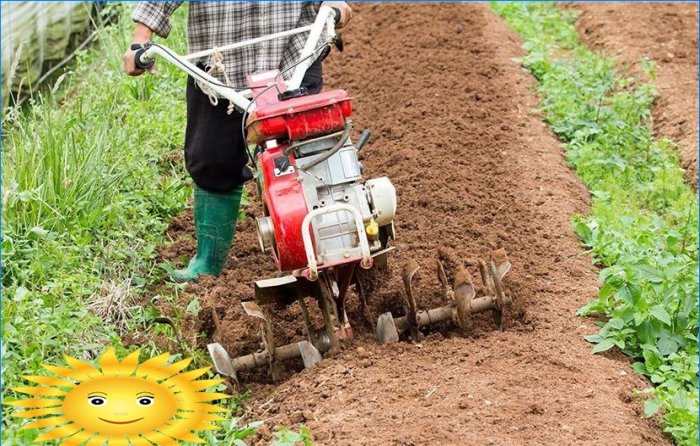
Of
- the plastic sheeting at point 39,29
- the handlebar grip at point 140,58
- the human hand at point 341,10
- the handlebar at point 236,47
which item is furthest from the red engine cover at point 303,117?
the plastic sheeting at point 39,29

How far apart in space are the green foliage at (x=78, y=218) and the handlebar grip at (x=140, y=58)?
0.82 m

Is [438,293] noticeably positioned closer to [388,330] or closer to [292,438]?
[388,330]

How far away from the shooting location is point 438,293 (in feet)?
15.9

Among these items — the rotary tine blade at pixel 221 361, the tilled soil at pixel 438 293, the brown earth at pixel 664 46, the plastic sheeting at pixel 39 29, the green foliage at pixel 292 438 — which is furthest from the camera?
the plastic sheeting at pixel 39 29

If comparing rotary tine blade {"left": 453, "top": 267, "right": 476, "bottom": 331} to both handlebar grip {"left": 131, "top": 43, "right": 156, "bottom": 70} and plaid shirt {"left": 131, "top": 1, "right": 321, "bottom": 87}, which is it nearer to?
plaid shirt {"left": 131, "top": 1, "right": 321, "bottom": 87}

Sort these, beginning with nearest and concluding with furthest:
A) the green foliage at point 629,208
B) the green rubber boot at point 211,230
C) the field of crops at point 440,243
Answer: the field of crops at point 440,243 < the green foliage at point 629,208 < the green rubber boot at point 211,230

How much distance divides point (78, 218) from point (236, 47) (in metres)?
1.19

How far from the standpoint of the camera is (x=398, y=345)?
4.52 meters

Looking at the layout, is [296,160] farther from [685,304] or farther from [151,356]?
[685,304]

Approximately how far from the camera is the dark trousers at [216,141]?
505 centimetres

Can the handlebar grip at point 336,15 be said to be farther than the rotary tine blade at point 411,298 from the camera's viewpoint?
Yes

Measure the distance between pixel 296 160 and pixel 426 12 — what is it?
5264mm

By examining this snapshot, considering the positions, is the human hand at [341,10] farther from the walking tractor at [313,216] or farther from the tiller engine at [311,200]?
the tiller engine at [311,200]

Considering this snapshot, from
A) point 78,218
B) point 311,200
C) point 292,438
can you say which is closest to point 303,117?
point 311,200
